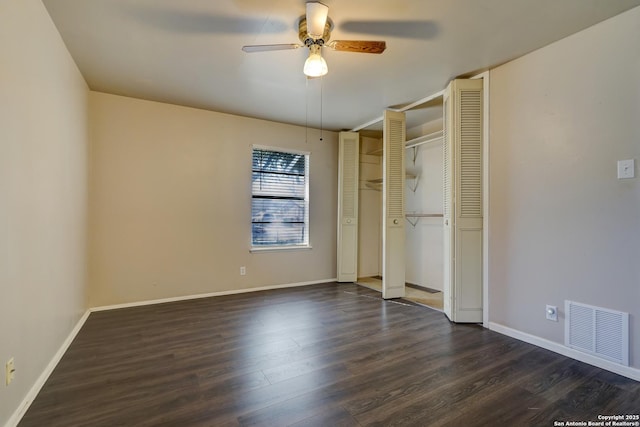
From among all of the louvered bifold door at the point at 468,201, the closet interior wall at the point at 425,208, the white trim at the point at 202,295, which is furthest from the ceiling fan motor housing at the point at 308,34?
the white trim at the point at 202,295

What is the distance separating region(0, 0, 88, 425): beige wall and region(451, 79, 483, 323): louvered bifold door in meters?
3.52

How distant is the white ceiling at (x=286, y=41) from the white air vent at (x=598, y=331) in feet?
7.36

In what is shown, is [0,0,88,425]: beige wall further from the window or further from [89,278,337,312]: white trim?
the window

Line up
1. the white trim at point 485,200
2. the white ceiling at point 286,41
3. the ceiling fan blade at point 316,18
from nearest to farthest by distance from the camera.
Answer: the ceiling fan blade at point 316,18 < the white ceiling at point 286,41 < the white trim at point 485,200

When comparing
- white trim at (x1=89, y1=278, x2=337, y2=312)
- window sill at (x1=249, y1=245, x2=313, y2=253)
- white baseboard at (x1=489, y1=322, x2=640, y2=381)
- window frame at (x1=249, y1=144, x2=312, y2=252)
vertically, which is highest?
window frame at (x1=249, y1=144, x2=312, y2=252)

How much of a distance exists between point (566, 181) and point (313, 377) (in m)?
2.61

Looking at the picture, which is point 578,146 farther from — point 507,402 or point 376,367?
point 376,367

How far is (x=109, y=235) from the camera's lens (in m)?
3.51

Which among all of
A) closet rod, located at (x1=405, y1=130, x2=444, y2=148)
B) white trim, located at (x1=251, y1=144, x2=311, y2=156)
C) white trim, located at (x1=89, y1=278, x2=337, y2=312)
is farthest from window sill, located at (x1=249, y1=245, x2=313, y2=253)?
closet rod, located at (x1=405, y1=130, x2=444, y2=148)

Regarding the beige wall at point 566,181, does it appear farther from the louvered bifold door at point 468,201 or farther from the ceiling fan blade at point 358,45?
the ceiling fan blade at point 358,45

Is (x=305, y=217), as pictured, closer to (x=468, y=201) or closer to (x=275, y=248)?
(x=275, y=248)

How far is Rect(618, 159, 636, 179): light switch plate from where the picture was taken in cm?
205

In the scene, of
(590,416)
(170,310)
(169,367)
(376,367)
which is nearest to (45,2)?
(169,367)

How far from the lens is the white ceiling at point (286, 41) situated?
204 cm
